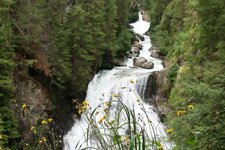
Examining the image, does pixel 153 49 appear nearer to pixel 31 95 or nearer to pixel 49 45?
pixel 49 45

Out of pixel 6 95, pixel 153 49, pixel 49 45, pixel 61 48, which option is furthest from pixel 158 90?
pixel 153 49

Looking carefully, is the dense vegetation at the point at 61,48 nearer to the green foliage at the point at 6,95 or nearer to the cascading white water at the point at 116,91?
the green foliage at the point at 6,95

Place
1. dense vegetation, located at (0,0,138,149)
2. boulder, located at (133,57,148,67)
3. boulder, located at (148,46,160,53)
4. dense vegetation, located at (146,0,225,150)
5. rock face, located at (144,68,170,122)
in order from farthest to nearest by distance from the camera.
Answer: boulder, located at (148,46,160,53)
boulder, located at (133,57,148,67)
rock face, located at (144,68,170,122)
dense vegetation, located at (0,0,138,149)
dense vegetation, located at (146,0,225,150)

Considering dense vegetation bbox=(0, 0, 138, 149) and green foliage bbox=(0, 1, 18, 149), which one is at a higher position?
dense vegetation bbox=(0, 0, 138, 149)

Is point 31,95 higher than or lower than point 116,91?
lower

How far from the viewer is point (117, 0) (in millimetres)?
37562

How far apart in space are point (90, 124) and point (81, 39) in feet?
61.3

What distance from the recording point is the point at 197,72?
15.4 metres

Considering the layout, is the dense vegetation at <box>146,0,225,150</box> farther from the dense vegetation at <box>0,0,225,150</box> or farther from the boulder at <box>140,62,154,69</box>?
the boulder at <box>140,62,154,69</box>

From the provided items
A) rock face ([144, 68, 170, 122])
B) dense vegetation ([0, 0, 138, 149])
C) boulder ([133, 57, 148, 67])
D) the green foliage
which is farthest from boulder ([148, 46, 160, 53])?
the green foliage

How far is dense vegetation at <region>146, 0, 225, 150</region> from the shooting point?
5.12 m

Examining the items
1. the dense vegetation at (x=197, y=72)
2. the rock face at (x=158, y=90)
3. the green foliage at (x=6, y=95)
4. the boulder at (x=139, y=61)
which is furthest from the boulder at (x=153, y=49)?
the green foliage at (x=6, y=95)

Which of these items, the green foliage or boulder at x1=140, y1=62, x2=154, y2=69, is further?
boulder at x1=140, y1=62, x2=154, y2=69

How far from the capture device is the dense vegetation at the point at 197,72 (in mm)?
5125
